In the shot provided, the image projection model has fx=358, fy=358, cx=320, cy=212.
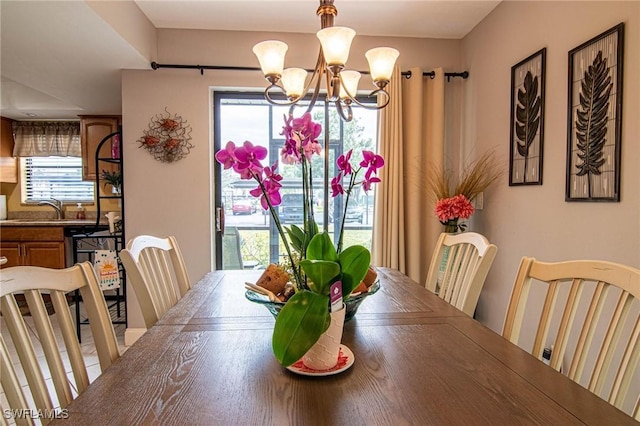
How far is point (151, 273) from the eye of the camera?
1562mm

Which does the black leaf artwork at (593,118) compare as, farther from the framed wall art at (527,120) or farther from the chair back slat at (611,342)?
the chair back slat at (611,342)

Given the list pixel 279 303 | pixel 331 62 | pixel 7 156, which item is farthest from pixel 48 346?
pixel 7 156

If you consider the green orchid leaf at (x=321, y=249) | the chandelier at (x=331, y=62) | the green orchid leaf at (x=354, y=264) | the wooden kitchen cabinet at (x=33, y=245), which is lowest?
the wooden kitchen cabinet at (x=33, y=245)

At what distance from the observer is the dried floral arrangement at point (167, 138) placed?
2830 mm

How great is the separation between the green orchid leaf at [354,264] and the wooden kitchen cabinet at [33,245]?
13.5 ft

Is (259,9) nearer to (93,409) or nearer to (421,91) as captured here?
(421,91)

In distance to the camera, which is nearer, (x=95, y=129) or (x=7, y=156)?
(x=95, y=129)

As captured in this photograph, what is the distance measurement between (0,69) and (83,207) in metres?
2.20

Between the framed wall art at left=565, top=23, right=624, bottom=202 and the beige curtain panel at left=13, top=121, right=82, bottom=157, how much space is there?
5.06 meters

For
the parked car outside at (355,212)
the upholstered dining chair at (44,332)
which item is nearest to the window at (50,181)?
the parked car outside at (355,212)

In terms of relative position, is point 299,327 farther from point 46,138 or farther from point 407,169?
point 46,138

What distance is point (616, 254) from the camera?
63.0 inches

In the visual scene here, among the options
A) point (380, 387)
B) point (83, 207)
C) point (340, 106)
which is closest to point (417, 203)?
point (340, 106)

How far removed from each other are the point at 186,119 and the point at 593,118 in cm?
266
